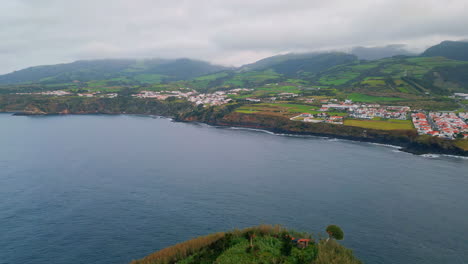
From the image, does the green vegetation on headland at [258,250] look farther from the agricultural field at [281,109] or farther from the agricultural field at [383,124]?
the agricultural field at [281,109]

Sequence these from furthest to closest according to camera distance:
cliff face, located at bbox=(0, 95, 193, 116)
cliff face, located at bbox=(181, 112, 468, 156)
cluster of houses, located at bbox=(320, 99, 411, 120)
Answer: cliff face, located at bbox=(0, 95, 193, 116) → cluster of houses, located at bbox=(320, 99, 411, 120) → cliff face, located at bbox=(181, 112, 468, 156)

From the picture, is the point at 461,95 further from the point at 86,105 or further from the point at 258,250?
the point at 86,105

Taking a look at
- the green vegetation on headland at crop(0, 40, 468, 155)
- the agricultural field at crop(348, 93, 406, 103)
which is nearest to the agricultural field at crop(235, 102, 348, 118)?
the green vegetation on headland at crop(0, 40, 468, 155)

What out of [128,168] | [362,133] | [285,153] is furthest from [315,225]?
[362,133]

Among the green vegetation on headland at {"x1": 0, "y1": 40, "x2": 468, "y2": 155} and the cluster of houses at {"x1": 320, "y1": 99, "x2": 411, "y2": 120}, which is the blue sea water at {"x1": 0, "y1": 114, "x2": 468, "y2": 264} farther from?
the cluster of houses at {"x1": 320, "y1": 99, "x2": 411, "y2": 120}

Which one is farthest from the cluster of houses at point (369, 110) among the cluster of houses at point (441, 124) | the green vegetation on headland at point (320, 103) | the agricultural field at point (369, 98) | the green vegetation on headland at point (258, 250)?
the green vegetation on headland at point (258, 250)

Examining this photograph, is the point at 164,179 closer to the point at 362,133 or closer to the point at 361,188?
the point at 361,188
